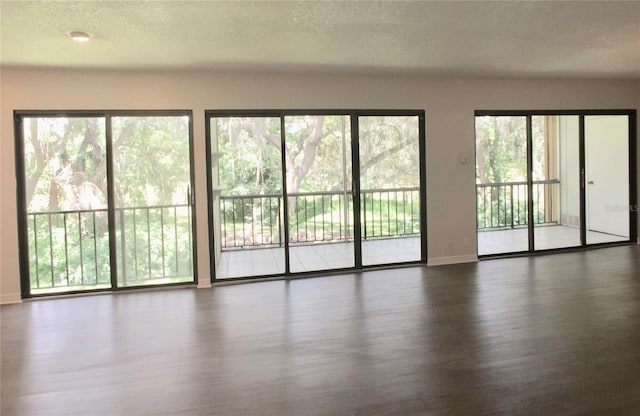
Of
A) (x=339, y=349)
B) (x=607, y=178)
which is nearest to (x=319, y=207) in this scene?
(x=339, y=349)

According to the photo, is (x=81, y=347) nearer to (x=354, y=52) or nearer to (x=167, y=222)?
(x=167, y=222)

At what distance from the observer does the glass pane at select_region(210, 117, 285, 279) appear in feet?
17.0

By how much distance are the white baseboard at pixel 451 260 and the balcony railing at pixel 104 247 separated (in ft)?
9.52

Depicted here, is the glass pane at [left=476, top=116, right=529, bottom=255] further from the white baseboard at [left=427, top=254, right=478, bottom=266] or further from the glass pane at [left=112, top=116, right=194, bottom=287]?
the glass pane at [left=112, top=116, right=194, bottom=287]

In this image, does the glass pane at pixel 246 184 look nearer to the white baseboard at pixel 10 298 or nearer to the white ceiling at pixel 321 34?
the white ceiling at pixel 321 34

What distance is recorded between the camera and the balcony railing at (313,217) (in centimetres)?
605

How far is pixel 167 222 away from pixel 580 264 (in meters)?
4.81

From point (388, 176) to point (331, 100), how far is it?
1.32m

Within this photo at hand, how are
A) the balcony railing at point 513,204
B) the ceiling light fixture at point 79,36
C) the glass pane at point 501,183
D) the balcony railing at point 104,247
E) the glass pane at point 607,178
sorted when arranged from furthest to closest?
the balcony railing at point 513,204, the glass pane at point 607,178, the glass pane at point 501,183, the balcony railing at point 104,247, the ceiling light fixture at point 79,36

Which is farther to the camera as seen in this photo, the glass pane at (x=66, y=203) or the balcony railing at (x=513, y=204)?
the balcony railing at (x=513, y=204)

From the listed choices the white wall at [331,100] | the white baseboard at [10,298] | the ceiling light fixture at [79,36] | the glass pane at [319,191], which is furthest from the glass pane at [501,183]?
the white baseboard at [10,298]

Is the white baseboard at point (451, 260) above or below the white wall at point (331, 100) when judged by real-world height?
below

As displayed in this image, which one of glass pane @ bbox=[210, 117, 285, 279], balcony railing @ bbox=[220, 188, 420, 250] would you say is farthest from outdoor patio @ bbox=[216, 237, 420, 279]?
balcony railing @ bbox=[220, 188, 420, 250]

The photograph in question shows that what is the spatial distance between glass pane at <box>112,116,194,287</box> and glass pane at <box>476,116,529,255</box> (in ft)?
12.2
